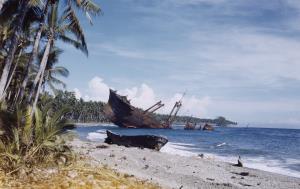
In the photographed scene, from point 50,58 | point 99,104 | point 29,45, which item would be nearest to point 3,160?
point 29,45

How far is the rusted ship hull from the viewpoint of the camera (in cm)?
8338

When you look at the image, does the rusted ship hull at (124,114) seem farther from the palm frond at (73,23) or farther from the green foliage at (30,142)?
the green foliage at (30,142)

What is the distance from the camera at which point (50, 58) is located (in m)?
30.1

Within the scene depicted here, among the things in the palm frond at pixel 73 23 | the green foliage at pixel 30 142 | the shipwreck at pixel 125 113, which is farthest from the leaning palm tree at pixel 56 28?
the shipwreck at pixel 125 113

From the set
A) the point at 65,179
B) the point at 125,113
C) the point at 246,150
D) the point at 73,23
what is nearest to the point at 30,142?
the point at 65,179

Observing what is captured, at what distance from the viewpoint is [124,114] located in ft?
280

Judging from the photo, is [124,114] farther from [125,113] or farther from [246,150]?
[246,150]

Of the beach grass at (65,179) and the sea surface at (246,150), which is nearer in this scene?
the beach grass at (65,179)

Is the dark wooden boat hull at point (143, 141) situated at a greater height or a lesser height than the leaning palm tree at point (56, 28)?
lesser

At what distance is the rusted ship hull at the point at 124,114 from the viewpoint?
3282 inches

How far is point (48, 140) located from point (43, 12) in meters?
9.80

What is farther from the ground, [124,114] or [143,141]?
[124,114]

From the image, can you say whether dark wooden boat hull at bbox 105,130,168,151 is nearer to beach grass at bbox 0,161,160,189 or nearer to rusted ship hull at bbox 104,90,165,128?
beach grass at bbox 0,161,160,189

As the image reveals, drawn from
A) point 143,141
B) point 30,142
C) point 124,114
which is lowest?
point 143,141
